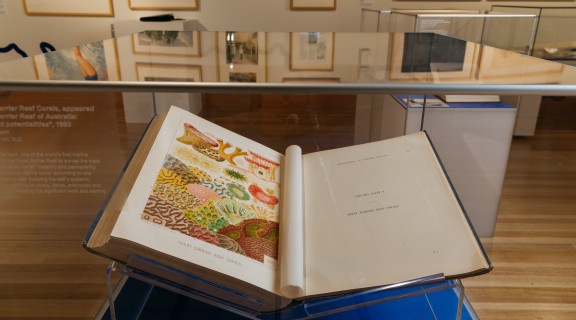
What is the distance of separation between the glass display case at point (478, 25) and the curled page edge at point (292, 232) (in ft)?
6.91

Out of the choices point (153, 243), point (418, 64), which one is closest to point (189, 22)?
point (418, 64)

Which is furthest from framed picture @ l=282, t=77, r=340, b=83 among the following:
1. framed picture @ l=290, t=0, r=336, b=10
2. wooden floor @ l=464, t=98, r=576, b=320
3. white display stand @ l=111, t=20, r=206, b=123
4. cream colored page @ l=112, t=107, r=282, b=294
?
framed picture @ l=290, t=0, r=336, b=10

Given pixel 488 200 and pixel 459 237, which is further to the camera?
pixel 488 200

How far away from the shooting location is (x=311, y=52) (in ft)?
4.09

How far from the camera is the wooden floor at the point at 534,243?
1.71m

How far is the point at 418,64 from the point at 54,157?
2.55 feet

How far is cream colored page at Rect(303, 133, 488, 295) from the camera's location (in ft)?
2.37

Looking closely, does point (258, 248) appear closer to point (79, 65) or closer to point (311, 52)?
point (79, 65)

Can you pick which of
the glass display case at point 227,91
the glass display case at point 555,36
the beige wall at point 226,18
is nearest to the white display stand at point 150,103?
the glass display case at point 227,91

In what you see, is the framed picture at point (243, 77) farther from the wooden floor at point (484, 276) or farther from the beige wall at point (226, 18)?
the beige wall at point (226, 18)

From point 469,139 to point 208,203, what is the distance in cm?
137

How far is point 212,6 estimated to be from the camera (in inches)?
177

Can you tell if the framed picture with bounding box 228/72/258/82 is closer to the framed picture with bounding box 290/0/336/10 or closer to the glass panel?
the glass panel

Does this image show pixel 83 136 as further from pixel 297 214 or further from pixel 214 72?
pixel 297 214
